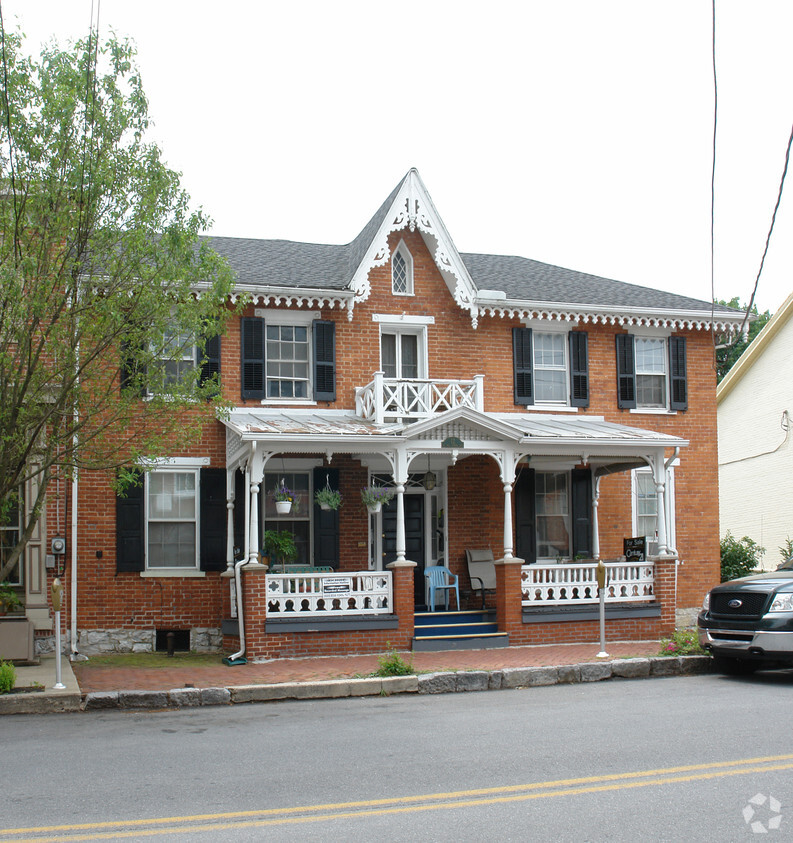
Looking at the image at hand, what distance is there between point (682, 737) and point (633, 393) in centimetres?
1215

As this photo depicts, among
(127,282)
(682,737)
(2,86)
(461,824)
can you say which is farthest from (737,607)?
(2,86)

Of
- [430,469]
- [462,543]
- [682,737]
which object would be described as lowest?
[682,737]

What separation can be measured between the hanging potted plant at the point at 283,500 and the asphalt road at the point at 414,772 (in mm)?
5726

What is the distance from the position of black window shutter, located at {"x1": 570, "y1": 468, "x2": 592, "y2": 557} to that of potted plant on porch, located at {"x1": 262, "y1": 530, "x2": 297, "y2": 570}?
574 cm

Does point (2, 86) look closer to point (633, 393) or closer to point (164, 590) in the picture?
point (164, 590)

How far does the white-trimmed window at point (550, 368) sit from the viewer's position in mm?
20031

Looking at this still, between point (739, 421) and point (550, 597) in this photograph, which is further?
point (739, 421)

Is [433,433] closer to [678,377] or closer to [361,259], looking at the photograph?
[361,259]

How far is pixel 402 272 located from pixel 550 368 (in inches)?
141

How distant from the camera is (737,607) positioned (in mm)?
13180

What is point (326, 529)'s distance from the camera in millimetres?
17953

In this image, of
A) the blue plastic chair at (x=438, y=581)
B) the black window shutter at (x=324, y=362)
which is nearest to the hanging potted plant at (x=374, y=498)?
the blue plastic chair at (x=438, y=581)

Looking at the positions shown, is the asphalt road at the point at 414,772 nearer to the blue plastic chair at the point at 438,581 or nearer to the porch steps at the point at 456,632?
the porch steps at the point at 456,632

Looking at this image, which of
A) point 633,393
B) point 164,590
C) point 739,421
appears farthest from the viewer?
point 739,421
